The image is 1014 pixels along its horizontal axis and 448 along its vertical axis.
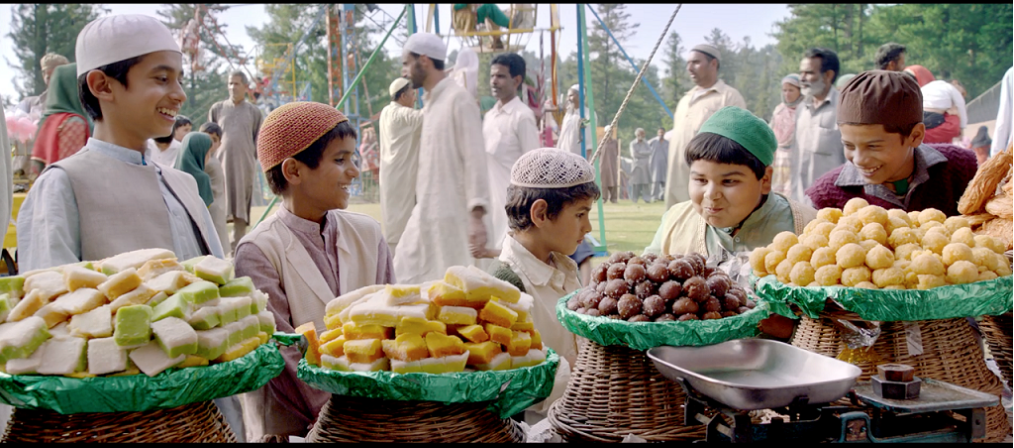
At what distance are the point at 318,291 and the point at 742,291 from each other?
→ 124 cm

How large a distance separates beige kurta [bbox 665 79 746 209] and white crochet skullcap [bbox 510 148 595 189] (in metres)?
3.68

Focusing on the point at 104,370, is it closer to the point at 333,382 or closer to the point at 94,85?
the point at 333,382

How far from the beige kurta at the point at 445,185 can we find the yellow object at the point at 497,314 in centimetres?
335

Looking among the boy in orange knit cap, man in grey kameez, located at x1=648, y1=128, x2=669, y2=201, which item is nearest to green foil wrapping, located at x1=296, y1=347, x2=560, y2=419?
the boy in orange knit cap

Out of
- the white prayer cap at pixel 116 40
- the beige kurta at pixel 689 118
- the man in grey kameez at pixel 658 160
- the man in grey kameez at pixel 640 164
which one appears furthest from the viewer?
the man in grey kameez at pixel 640 164

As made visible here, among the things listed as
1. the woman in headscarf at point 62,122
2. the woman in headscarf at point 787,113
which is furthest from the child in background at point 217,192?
the woman in headscarf at point 787,113

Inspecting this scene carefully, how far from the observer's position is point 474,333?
1.61m

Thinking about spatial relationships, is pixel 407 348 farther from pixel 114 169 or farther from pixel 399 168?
pixel 399 168

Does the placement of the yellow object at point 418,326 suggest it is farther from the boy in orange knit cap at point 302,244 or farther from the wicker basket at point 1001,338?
the wicker basket at point 1001,338

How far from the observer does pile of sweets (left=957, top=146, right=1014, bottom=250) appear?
91.2 inches

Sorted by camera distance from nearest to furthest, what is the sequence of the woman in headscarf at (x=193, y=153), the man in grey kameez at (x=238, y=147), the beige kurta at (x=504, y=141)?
1. the woman in headscarf at (x=193, y=153)
2. the beige kurta at (x=504, y=141)
3. the man in grey kameez at (x=238, y=147)

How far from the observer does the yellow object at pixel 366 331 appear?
163 cm

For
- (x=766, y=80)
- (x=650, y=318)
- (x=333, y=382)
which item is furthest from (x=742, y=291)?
(x=766, y=80)

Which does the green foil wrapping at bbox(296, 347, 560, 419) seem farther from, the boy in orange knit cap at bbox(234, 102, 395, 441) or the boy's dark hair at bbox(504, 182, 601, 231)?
the boy's dark hair at bbox(504, 182, 601, 231)
